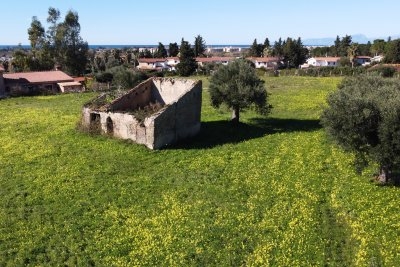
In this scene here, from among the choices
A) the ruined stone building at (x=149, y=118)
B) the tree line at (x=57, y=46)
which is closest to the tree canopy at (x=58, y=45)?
the tree line at (x=57, y=46)

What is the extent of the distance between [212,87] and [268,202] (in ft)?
62.1

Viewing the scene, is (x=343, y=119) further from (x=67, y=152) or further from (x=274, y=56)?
(x=274, y=56)

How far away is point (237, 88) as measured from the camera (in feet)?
125

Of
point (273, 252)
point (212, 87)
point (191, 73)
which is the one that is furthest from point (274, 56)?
point (273, 252)

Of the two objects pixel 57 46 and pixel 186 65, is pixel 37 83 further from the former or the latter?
pixel 186 65

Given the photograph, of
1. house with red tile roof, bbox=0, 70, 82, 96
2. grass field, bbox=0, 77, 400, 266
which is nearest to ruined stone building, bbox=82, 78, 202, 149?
grass field, bbox=0, 77, 400, 266

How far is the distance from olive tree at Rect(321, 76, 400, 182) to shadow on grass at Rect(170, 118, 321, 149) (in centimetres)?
1177

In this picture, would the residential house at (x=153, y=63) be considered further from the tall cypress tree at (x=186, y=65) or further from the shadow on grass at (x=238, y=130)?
the shadow on grass at (x=238, y=130)

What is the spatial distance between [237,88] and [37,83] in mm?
50062

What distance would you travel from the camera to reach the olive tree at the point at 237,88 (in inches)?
1478

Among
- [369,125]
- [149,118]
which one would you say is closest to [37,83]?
[149,118]

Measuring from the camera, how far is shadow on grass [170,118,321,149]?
112ft

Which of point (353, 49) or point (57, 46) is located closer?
point (57, 46)

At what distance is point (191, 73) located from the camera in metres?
101
